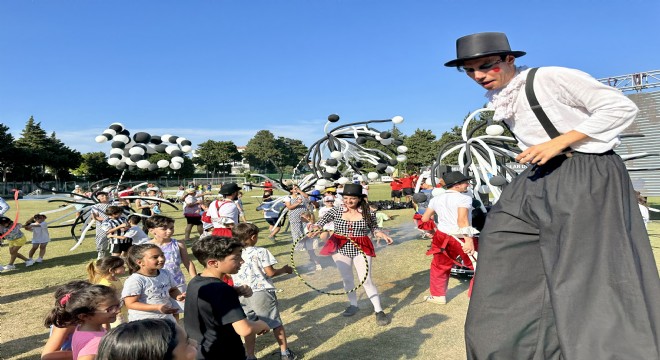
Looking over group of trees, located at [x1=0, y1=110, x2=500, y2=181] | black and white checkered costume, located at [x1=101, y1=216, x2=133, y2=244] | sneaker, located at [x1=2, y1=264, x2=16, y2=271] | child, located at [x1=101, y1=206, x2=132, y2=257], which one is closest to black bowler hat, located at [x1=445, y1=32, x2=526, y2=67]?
child, located at [x1=101, y1=206, x2=132, y2=257]

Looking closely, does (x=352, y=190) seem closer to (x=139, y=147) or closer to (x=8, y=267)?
(x=139, y=147)

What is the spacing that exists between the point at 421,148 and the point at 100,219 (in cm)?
4243

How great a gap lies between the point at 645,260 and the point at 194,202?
11893mm

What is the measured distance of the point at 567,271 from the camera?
1.91 metres

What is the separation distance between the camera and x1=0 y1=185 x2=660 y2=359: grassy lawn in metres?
4.44

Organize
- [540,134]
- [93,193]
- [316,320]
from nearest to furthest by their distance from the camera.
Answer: [540,134] < [316,320] < [93,193]

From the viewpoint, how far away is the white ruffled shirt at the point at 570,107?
75.4 inches

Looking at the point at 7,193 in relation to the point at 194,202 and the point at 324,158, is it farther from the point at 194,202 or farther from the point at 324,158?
the point at 324,158

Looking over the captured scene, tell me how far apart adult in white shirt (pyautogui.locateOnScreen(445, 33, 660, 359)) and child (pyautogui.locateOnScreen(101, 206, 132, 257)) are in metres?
7.59

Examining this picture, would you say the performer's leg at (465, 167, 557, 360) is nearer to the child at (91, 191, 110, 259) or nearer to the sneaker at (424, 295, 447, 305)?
the sneaker at (424, 295, 447, 305)

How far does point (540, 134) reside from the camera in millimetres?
2129

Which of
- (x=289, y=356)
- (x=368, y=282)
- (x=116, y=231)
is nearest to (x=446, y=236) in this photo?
(x=368, y=282)

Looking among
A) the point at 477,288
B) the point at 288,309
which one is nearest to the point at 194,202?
the point at 288,309

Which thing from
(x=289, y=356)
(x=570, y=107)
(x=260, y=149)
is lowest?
(x=289, y=356)
